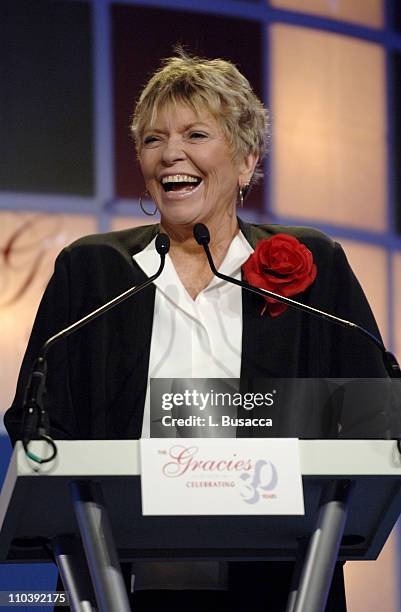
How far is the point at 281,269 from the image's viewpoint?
2258 mm

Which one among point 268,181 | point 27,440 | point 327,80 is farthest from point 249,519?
point 327,80

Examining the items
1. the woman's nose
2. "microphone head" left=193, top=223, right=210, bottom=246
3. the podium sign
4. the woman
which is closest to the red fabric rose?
the woman

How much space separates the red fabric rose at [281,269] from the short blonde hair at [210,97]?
34 cm

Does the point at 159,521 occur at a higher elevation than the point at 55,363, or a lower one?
lower

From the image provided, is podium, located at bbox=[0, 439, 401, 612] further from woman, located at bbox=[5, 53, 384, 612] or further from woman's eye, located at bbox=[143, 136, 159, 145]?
woman's eye, located at bbox=[143, 136, 159, 145]

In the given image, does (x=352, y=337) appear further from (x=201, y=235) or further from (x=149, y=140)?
(x=149, y=140)

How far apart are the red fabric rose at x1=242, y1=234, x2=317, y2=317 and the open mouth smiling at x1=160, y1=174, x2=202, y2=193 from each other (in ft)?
0.84

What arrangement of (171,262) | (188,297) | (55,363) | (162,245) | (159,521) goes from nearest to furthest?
(159,521), (162,245), (55,363), (188,297), (171,262)

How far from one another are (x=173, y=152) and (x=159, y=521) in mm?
923

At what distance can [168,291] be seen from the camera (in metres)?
2.33

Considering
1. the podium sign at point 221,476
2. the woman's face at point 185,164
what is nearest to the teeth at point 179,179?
the woman's face at point 185,164

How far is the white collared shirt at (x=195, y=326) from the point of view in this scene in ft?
7.00

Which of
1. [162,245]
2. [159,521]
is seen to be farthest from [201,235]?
[159,521]

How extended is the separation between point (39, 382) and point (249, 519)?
0.35 m
